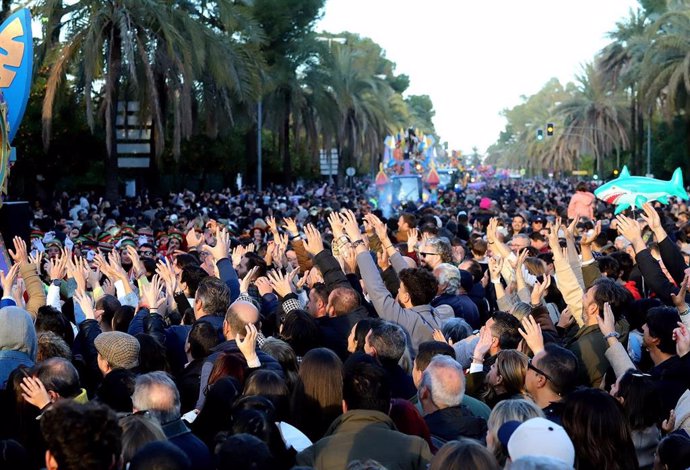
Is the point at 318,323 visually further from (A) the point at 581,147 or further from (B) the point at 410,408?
(A) the point at 581,147

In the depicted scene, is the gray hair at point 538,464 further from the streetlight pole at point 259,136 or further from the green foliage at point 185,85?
the streetlight pole at point 259,136

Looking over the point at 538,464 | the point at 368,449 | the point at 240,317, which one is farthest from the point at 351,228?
the point at 538,464

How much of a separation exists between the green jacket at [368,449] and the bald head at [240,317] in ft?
5.55

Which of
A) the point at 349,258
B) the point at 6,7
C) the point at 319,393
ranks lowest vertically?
the point at 319,393

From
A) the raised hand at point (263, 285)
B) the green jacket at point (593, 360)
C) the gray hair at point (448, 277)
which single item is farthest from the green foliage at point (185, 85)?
the green jacket at point (593, 360)

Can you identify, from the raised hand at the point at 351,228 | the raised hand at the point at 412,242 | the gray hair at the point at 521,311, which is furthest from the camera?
the raised hand at the point at 412,242

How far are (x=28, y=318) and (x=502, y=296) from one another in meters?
3.86

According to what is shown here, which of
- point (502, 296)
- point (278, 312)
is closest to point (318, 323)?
point (278, 312)

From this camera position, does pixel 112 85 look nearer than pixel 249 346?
No

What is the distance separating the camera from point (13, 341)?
6.28 metres

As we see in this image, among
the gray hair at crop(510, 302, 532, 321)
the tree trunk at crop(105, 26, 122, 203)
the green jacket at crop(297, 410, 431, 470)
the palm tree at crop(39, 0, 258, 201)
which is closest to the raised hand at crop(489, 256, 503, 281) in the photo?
the gray hair at crop(510, 302, 532, 321)

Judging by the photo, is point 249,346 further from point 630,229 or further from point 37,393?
point 630,229

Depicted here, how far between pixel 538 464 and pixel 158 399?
204 cm

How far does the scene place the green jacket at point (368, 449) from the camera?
15.9 feet
